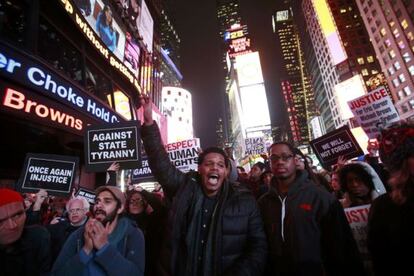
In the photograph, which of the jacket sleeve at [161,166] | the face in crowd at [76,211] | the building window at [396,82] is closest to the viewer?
the jacket sleeve at [161,166]

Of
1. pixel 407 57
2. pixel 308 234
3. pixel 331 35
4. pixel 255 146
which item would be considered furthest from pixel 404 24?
pixel 308 234

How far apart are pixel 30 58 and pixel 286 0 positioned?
220m

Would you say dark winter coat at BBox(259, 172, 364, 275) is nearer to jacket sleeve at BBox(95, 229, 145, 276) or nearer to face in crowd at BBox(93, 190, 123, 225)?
jacket sleeve at BBox(95, 229, 145, 276)

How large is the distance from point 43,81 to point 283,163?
8.80 meters

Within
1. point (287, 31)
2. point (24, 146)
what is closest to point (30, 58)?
point (24, 146)

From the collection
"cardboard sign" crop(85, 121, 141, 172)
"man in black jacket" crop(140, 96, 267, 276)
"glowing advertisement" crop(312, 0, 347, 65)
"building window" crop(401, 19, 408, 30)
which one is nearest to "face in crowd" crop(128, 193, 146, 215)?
"cardboard sign" crop(85, 121, 141, 172)

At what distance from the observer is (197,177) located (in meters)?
3.23

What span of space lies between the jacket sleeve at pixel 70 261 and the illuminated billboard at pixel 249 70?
8173 centimetres

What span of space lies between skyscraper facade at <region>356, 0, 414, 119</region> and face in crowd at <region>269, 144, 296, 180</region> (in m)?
62.9

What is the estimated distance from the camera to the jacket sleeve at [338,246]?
8.68 ft

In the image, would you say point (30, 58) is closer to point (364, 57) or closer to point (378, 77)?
point (378, 77)

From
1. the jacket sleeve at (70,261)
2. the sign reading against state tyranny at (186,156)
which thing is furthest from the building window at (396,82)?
the jacket sleeve at (70,261)

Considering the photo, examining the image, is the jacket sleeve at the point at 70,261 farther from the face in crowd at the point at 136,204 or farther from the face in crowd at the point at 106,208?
Result: the face in crowd at the point at 136,204

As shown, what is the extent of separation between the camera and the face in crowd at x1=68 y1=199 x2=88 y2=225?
4.63m
